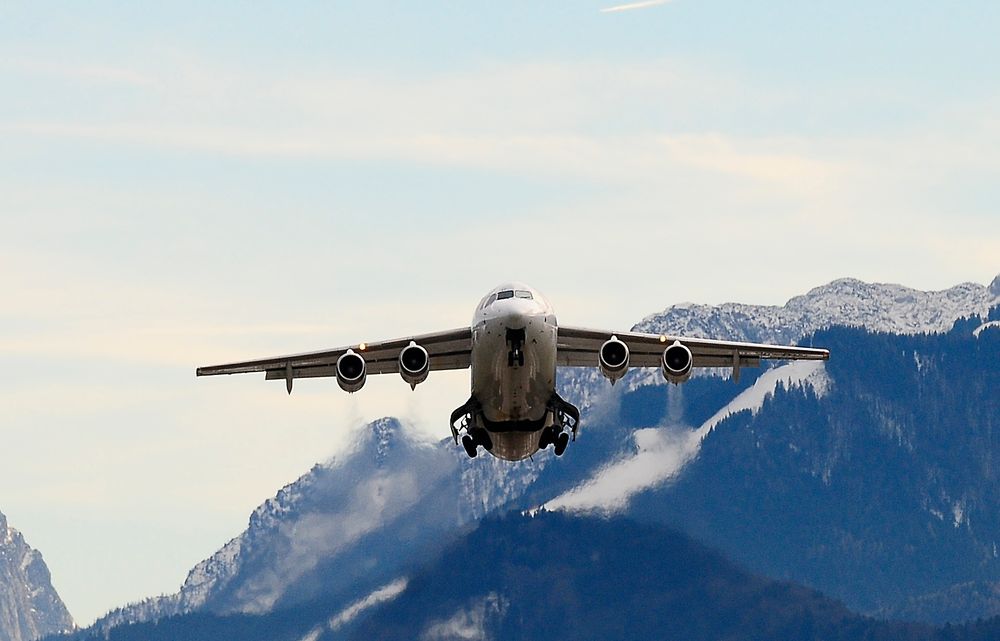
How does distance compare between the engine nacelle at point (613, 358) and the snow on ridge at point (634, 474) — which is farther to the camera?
the snow on ridge at point (634, 474)

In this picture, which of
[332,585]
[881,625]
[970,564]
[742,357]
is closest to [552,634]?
[332,585]

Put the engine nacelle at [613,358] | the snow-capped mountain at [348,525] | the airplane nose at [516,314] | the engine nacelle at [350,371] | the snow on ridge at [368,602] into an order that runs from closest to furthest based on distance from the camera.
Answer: the airplane nose at [516,314], the engine nacelle at [613,358], the engine nacelle at [350,371], the snow on ridge at [368,602], the snow-capped mountain at [348,525]

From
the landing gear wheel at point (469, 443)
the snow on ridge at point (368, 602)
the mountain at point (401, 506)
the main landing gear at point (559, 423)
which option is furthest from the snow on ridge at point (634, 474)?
the main landing gear at point (559, 423)

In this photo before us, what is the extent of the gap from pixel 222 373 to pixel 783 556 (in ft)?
401

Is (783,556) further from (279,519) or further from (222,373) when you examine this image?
(222,373)

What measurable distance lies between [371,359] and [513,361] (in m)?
9.80

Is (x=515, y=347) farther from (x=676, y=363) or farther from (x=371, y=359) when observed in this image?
(x=371, y=359)

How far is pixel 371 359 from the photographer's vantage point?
5869 centimetres

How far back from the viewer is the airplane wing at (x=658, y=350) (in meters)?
55.5

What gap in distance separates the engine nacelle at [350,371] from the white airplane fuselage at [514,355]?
3956mm

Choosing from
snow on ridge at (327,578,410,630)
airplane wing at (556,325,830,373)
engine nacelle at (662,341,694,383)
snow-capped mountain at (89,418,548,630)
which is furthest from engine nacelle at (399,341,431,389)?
snow on ridge at (327,578,410,630)

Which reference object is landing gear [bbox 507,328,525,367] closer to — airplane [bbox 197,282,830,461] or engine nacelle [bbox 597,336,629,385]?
airplane [bbox 197,282,830,461]

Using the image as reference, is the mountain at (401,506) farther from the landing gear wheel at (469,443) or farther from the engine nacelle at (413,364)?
the engine nacelle at (413,364)

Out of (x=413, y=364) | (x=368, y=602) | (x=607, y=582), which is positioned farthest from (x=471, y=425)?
(x=607, y=582)
